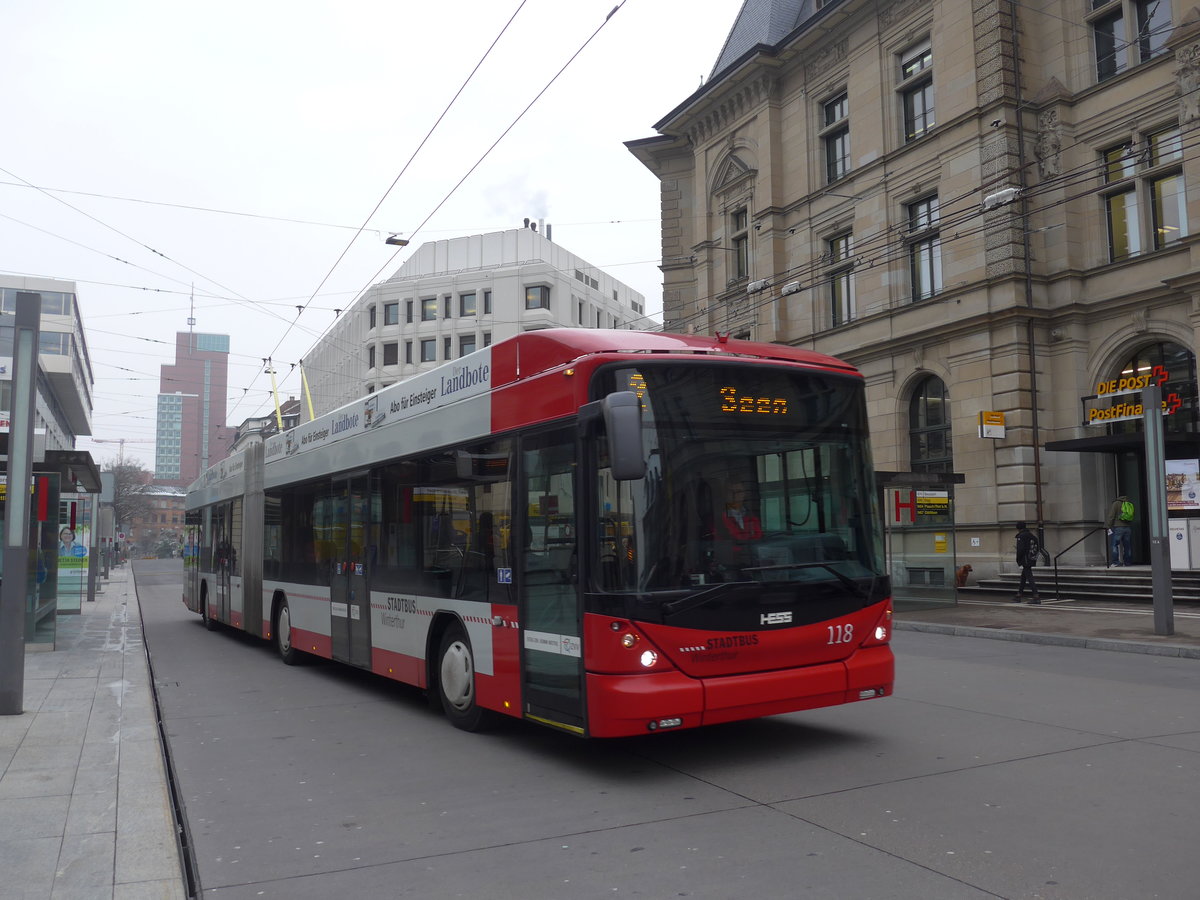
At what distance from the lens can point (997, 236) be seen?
25859mm

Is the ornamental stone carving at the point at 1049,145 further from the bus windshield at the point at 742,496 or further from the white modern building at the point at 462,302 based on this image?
the white modern building at the point at 462,302

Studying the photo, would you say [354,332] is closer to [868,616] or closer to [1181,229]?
[1181,229]

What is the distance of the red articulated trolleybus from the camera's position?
6520mm

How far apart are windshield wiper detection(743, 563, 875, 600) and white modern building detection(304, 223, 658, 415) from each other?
60407 mm

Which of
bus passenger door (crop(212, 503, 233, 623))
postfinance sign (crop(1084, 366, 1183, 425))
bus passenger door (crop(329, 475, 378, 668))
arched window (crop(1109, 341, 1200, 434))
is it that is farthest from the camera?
postfinance sign (crop(1084, 366, 1183, 425))

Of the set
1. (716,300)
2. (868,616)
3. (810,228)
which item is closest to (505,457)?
(868,616)

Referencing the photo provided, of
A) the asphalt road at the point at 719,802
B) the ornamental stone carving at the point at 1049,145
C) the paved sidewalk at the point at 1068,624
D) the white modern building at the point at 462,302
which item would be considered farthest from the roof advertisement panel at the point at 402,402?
the white modern building at the point at 462,302

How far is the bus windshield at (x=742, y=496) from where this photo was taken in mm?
6539

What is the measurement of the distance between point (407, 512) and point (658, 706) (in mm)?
3988

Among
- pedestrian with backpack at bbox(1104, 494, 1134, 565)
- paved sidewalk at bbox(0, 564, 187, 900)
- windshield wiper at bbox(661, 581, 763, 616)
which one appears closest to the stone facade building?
pedestrian with backpack at bbox(1104, 494, 1134, 565)

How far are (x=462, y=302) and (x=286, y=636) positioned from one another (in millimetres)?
58937

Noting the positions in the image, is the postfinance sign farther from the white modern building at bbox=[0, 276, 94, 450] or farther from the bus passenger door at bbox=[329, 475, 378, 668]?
the white modern building at bbox=[0, 276, 94, 450]

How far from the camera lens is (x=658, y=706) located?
21.1 feet

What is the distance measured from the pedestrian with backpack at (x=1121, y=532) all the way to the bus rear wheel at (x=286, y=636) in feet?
62.2
